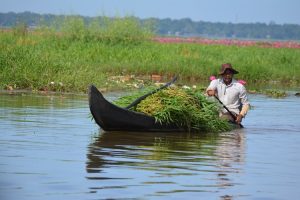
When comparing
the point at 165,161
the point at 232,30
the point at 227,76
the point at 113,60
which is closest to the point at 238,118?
the point at 227,76

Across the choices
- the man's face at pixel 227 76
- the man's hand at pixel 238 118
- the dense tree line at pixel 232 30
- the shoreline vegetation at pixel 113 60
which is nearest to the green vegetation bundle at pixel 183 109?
the man's hand at pixel 238 118

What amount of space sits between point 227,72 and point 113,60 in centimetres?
1395

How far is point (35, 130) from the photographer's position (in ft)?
43.2

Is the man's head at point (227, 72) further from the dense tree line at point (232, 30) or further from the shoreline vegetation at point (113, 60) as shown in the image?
the dense tree line at point (232, 30)

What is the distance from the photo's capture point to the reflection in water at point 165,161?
892cm

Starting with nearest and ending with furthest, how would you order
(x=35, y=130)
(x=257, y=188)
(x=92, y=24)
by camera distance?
1. (x=257, y=188)
2. (x=35, y=130)
3. (x=92, y=24)

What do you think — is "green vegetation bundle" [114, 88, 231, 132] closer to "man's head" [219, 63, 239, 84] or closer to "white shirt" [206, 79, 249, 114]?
"white shirt" [206, 79, 249, 114]

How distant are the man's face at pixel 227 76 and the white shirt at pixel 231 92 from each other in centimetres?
6

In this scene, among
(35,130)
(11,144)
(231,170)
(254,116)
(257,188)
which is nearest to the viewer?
(257,188)

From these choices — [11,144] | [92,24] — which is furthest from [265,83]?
[11,144]

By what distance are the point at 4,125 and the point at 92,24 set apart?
60.3 ft

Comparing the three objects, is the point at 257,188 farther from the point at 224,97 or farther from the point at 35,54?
the point at 35,54

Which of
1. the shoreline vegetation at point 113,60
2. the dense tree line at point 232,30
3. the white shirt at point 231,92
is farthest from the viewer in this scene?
the dense tree line at point 232,30

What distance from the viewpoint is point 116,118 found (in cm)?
1307
